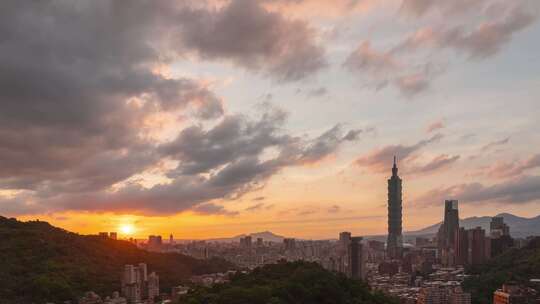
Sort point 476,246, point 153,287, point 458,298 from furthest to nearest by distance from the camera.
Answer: point 476,246, point 153,287, point 458,298

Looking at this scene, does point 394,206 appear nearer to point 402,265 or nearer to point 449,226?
point 449,226

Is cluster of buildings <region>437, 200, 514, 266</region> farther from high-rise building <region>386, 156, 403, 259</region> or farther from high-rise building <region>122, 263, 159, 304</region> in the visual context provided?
high-rise building <region>386, 156, 403, 259</region>

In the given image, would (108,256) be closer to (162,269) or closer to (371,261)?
(162,269)

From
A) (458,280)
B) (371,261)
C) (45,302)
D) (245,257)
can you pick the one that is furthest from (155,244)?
(45,302)

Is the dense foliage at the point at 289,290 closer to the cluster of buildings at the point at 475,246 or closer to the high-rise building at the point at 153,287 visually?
the high-rise building at the point at 153,287

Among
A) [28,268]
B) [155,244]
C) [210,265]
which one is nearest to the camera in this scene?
[28,268]

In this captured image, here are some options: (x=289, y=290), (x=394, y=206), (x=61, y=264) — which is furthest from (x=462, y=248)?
(x=394, y=206)

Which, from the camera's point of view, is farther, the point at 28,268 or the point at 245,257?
the point at 245,257
